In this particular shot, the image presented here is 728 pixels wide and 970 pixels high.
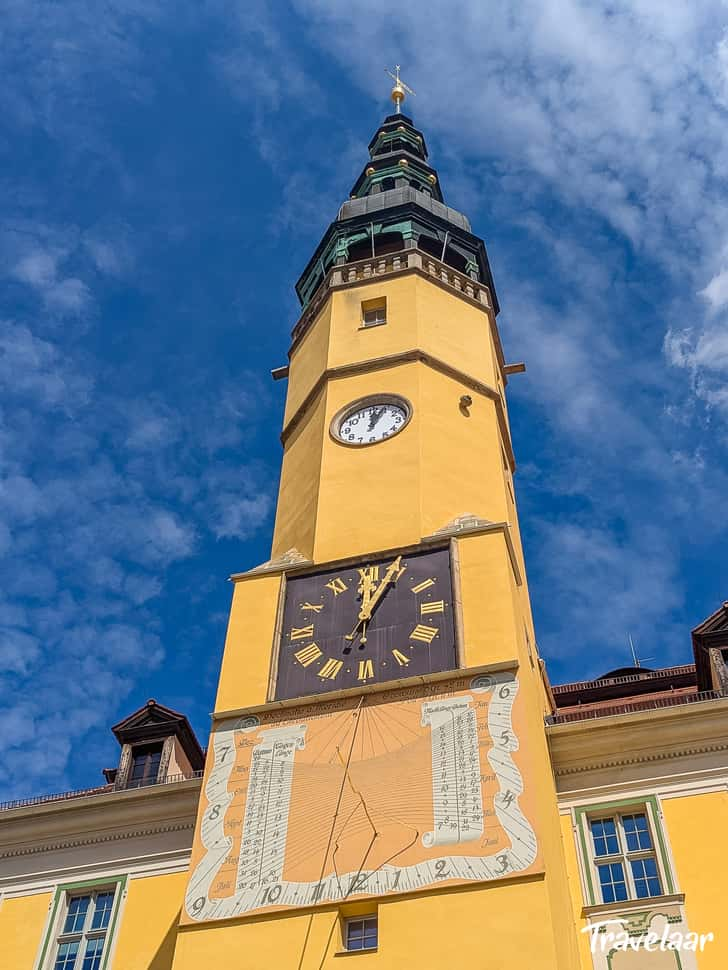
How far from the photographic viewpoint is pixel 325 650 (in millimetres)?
22438

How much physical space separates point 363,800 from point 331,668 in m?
3.06

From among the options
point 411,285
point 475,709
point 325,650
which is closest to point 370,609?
point 325,650

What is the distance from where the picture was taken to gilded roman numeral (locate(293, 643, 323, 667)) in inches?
880

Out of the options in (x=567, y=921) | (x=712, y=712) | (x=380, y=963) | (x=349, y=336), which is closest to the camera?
(x=380, y=963)

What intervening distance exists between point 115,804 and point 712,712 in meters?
11.1

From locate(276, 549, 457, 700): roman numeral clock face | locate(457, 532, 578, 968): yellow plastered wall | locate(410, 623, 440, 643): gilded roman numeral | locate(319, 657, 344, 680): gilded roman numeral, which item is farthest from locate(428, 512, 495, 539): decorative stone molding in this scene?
locate(319, 657, 344, 680): gilded roman numeral

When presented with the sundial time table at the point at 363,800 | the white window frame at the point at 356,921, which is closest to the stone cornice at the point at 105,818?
the sundial time table at the point at 363,800

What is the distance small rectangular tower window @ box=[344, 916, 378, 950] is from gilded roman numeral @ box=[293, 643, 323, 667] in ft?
17.3

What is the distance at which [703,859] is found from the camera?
19.9m

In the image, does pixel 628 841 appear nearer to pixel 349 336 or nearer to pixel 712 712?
pixel 712 712

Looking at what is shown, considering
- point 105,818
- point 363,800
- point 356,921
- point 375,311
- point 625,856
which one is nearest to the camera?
point 356,921

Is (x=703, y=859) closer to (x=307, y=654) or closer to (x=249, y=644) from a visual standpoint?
(x=307, y=654)

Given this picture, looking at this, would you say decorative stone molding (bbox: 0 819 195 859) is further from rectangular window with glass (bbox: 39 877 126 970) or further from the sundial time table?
the sundial time table

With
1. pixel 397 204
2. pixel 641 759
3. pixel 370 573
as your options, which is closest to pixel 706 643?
pixel 641 759
